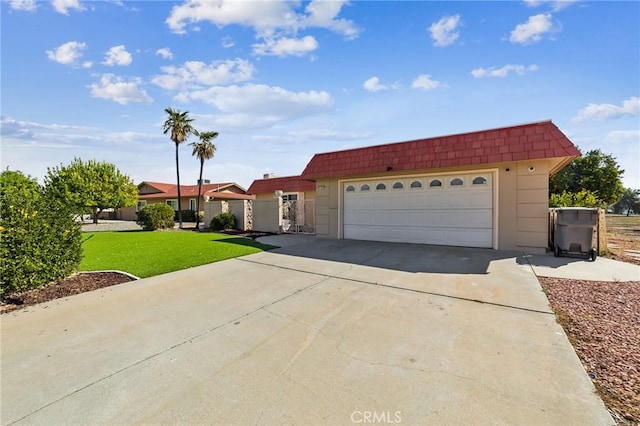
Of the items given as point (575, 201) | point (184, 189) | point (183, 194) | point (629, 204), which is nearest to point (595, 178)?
point (575, 201)

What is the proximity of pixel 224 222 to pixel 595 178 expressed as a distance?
2664 cm

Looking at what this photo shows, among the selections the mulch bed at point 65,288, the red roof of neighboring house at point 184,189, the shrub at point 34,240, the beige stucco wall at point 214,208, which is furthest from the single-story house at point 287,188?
the shrub at point 34,240

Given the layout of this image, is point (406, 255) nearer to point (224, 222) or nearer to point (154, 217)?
point (224, 222)

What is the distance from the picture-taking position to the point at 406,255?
847 centimetres

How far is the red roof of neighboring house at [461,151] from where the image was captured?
8.02m

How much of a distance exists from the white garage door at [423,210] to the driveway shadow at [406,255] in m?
0.54

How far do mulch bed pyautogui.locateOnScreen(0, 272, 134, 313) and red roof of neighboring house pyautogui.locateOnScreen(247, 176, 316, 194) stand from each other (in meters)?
18.0

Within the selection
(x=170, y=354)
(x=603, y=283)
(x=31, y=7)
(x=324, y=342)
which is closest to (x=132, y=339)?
(x=170, y=354)

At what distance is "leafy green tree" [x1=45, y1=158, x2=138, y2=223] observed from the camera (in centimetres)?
2416

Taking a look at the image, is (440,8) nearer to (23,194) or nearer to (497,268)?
(497,268)

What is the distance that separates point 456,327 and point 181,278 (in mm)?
5688

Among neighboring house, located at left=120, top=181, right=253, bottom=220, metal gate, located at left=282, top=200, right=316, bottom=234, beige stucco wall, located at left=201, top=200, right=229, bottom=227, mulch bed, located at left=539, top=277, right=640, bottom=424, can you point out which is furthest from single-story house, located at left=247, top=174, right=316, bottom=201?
mulch bed, located at left=539, top=277, right=640, bottom=424

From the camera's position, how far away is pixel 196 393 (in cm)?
245

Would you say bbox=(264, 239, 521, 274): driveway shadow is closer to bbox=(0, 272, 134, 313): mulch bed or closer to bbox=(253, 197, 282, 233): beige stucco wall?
bbox=(0, 272, 134, 313): mulch bed
